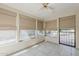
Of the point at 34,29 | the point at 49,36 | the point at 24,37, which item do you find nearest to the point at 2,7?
the point at 24,37

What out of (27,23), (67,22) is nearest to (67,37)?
(67,22)

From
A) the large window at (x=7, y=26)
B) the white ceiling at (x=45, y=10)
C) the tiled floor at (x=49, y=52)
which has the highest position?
the white ceiling at (x=45, y=10)

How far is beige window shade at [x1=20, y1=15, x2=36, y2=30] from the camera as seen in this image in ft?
15.1

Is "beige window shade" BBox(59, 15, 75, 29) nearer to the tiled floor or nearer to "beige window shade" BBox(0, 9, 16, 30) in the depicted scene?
the tiled floor

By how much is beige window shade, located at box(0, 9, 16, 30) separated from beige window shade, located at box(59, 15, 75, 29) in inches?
144

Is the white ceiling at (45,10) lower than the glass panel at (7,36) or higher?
higher

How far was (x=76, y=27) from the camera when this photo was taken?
15.7 ft

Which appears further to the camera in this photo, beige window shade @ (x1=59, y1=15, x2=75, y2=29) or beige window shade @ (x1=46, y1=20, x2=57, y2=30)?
beige window shade @ (x1=46, y1=20, x2=57, y2=30)

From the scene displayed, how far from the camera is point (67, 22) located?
17.8ft

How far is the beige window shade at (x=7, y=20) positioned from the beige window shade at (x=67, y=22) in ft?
12.0

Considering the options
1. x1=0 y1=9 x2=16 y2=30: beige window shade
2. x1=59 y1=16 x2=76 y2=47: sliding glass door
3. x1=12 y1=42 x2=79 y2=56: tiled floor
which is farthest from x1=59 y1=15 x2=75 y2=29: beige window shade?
x1=0 y1=9 x2=16 y2=30: beige window shade

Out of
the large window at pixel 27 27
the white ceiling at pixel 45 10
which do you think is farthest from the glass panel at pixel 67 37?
the large window at pixel 27 27

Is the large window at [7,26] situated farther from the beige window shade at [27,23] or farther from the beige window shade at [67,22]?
the beige window shade at [67,22]

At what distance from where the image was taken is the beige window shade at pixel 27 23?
4610 mm
